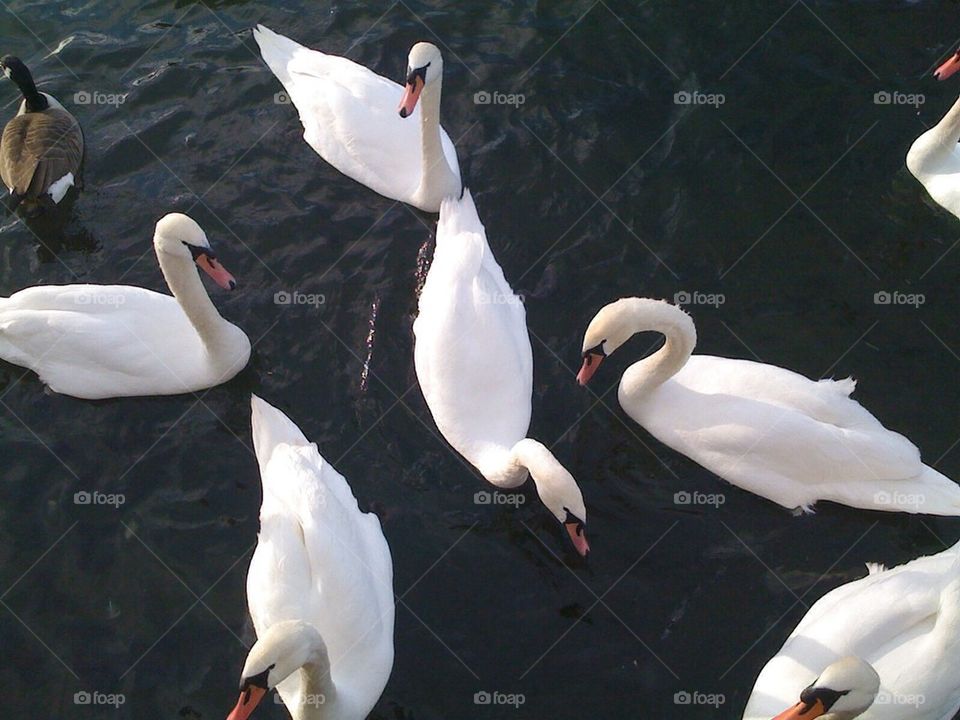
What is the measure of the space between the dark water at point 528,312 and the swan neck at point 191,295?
84cm

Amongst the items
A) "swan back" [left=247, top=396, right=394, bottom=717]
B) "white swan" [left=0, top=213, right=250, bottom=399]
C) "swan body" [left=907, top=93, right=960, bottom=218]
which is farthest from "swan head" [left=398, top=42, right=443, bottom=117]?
"swan body" [left=907, top=93, right=960, bottom=218]

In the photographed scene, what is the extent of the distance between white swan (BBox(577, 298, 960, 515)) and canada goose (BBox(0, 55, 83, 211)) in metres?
5.65

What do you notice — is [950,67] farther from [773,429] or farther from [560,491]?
[560,491]

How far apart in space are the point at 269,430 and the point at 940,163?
6.83m

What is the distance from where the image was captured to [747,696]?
7758 millimetres

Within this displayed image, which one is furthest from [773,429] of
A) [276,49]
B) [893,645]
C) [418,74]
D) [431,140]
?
[276,49]

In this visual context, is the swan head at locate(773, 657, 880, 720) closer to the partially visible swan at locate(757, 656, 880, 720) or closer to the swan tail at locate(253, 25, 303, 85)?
the partially visible swan at locate(757, 656, 880, 720)

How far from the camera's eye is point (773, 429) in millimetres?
8242

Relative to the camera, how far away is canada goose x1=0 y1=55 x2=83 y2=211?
10453 mm

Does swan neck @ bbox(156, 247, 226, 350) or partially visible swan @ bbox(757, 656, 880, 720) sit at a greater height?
partially visible swan @ bbox(757, 656, 880, 720)

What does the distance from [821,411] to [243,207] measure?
5.82 meters

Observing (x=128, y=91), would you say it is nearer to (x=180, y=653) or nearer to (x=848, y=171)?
(x=180, y=653)

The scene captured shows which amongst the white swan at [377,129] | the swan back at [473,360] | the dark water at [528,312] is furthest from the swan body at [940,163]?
the white swan at [377,129]

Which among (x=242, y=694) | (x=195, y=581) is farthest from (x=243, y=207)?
(x=242, y=694)
